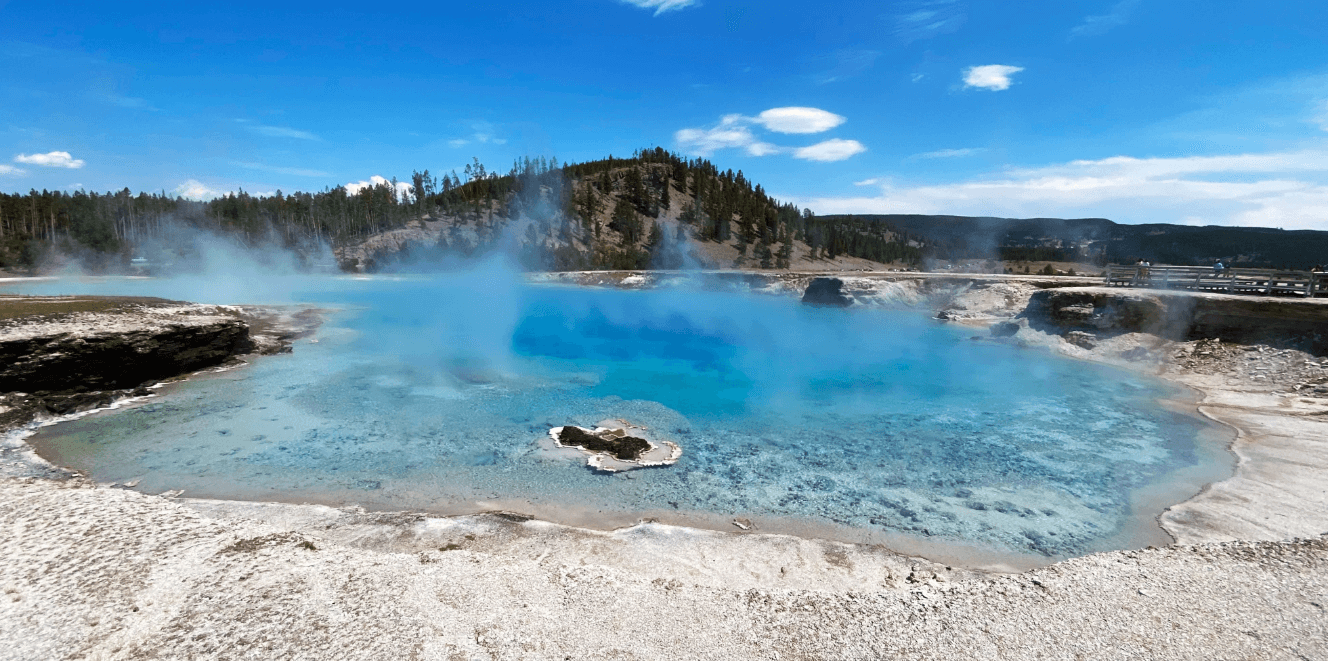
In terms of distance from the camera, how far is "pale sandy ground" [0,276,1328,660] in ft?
18.0

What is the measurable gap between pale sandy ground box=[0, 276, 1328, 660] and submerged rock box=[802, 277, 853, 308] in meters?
33.1

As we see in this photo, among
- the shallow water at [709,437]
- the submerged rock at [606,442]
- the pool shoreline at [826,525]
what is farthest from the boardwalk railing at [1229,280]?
the submerged rock at [606,442]

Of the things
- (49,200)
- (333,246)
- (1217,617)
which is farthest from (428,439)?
(49,200)

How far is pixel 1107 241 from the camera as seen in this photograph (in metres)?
105

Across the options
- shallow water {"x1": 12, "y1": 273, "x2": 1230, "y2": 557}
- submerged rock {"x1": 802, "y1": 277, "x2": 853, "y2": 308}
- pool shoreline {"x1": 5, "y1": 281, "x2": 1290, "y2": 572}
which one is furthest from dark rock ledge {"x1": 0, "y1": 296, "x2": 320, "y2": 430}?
submerged rock {"x1": 802, "y1": 277, "x2": 853, "y2": 308}

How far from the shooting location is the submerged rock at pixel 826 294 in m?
41.4

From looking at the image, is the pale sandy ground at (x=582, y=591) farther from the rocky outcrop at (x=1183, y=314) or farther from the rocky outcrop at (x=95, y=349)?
the rocky outcrop at (x=1183, y=314)

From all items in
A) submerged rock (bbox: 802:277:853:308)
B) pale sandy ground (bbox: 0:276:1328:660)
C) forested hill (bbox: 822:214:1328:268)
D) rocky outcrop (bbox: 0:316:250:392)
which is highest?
forested hill (bbox: 822:214:1328:268)

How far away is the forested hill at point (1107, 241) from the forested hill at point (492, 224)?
21.9 m

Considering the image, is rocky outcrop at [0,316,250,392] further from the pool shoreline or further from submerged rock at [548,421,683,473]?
submerged rock at [548,421,683,473]

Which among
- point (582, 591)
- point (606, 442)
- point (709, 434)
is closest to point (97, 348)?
point (606, 442)

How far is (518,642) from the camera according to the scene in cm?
553

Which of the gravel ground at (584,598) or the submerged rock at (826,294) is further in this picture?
the submerged rock at (826,294)

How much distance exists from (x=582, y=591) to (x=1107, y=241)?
130399 millimetres
